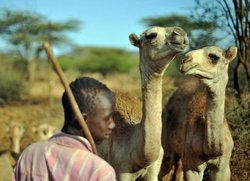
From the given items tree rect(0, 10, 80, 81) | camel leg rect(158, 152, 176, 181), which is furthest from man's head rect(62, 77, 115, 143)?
tree rect(0, 10, 80, 81)

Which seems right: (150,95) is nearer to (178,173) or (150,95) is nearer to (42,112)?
(178,173)

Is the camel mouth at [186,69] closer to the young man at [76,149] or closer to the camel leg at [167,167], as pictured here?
the camel leg at [167,167]

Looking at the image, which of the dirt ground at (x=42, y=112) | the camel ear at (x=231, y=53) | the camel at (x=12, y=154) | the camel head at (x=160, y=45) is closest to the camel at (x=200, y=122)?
the camel ear at (x=231, y=53)

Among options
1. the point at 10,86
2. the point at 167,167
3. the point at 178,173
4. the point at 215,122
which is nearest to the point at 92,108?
the point at 215,122

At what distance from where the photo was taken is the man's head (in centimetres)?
319

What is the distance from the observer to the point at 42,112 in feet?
90.1

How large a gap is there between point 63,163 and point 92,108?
0.35m

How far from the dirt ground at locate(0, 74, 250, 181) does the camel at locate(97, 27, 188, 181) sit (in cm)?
222

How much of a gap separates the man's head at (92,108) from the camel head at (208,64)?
10.5 feet

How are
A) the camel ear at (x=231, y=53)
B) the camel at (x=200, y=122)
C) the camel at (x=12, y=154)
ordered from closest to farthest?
the camel at (x=200, y=122) < the camel ear at (x=231, y=53) < the camel at (x=12, y=154)

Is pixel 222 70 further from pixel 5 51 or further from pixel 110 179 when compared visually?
pixel 5 51

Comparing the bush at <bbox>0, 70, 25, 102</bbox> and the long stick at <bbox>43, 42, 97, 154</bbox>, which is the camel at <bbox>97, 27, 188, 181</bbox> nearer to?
the long stick at <bbox>43, 42, 97, 154</bbox>

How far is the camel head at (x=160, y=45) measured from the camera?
226 inches

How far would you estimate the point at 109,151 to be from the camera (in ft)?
22.8
